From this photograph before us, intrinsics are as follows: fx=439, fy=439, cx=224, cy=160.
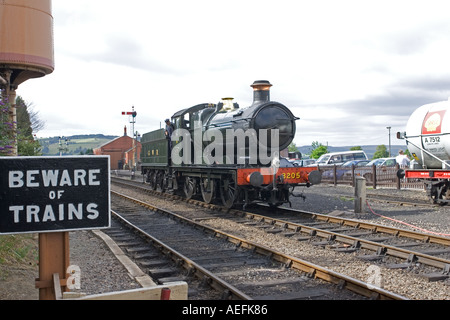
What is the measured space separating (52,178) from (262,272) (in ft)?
13.0

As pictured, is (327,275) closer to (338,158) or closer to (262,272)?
(262,272)

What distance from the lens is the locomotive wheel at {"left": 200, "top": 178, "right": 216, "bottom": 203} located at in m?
13.9

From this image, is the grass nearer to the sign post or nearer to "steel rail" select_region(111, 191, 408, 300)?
the sign post

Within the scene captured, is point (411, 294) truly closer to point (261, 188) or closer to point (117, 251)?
point (117, 251)

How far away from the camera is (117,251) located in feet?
26.5

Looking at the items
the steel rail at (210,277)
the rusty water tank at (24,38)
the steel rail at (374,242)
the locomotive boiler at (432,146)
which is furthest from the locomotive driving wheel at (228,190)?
the locomotive boiler at (432,146)

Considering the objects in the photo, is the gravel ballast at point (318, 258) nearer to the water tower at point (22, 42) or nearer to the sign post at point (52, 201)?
the sign post at point (52, 201)

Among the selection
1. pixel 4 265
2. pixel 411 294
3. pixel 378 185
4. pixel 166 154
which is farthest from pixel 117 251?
pixel 378 185

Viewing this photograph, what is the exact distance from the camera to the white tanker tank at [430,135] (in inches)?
517

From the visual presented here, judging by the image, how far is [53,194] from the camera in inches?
132

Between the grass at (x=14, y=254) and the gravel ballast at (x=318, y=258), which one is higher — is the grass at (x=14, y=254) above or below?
above

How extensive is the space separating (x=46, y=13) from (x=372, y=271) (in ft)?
31.6

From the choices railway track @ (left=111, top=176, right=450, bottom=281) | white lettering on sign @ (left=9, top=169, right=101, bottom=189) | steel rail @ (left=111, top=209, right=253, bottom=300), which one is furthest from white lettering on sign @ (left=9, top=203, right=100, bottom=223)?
railway track @ (left=111, top=176, right=450, bottom=281)

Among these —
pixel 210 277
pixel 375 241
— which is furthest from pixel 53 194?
pixel 375 241
